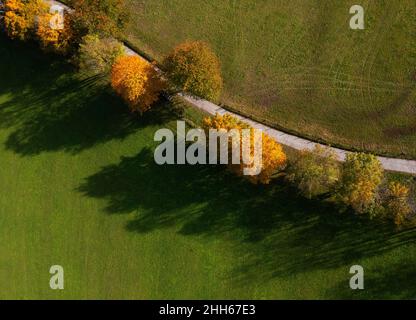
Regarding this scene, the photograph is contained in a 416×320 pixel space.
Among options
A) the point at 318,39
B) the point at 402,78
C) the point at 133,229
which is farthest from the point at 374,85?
the point at 133,229

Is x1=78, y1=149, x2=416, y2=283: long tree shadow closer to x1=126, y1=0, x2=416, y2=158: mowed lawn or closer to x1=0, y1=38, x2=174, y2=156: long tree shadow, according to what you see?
x1=0, y1=38, x2=174, y2=156: long tree shadow

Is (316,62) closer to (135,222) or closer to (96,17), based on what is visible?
(96,17)

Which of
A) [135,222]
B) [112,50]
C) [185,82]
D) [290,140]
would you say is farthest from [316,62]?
[135,222]

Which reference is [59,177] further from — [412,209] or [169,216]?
[412,209]

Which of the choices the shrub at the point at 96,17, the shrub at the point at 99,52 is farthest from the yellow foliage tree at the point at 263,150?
the shrub at the point at 96,17

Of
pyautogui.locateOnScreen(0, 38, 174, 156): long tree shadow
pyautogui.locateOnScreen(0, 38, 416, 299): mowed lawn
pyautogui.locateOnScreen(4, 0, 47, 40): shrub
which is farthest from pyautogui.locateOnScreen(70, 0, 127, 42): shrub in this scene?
pyautogui.locateOnScreen(0, 38, 416, 299): mowed lawn
